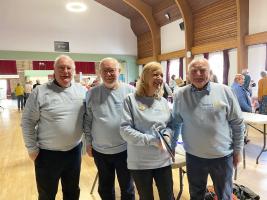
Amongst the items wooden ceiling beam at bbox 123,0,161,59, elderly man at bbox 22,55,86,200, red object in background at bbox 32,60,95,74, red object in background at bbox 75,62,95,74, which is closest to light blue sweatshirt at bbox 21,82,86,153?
elderly man at bbox 22,55,86,200

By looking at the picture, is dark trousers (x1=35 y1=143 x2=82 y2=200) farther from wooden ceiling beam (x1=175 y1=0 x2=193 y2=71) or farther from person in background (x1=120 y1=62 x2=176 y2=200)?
wooden ceiling beam (x1=175 y1=0 x2=193 y2=71)

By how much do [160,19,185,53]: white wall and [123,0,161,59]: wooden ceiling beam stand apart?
236 mm

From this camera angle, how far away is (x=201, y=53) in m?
9.23

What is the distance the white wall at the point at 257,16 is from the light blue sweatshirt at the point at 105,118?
6.54 metres

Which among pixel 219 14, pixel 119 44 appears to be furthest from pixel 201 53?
pixel 119 44

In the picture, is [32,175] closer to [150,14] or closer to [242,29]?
[242,29]

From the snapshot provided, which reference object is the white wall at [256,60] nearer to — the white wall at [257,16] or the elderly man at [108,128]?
the white wall at [257,16]

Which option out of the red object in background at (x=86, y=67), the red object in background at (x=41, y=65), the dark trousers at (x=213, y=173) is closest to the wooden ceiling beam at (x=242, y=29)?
the dark trousers at (x=213, y=173)

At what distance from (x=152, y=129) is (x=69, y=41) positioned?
11825 millimetres

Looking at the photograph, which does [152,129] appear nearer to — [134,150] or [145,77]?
[134,150]

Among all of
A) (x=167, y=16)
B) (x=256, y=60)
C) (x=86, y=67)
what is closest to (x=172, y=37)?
(x=167, y=16)

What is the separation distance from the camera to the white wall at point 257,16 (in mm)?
6912

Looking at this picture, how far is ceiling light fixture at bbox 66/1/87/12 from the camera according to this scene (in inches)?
470

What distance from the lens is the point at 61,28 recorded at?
12.3 metres
